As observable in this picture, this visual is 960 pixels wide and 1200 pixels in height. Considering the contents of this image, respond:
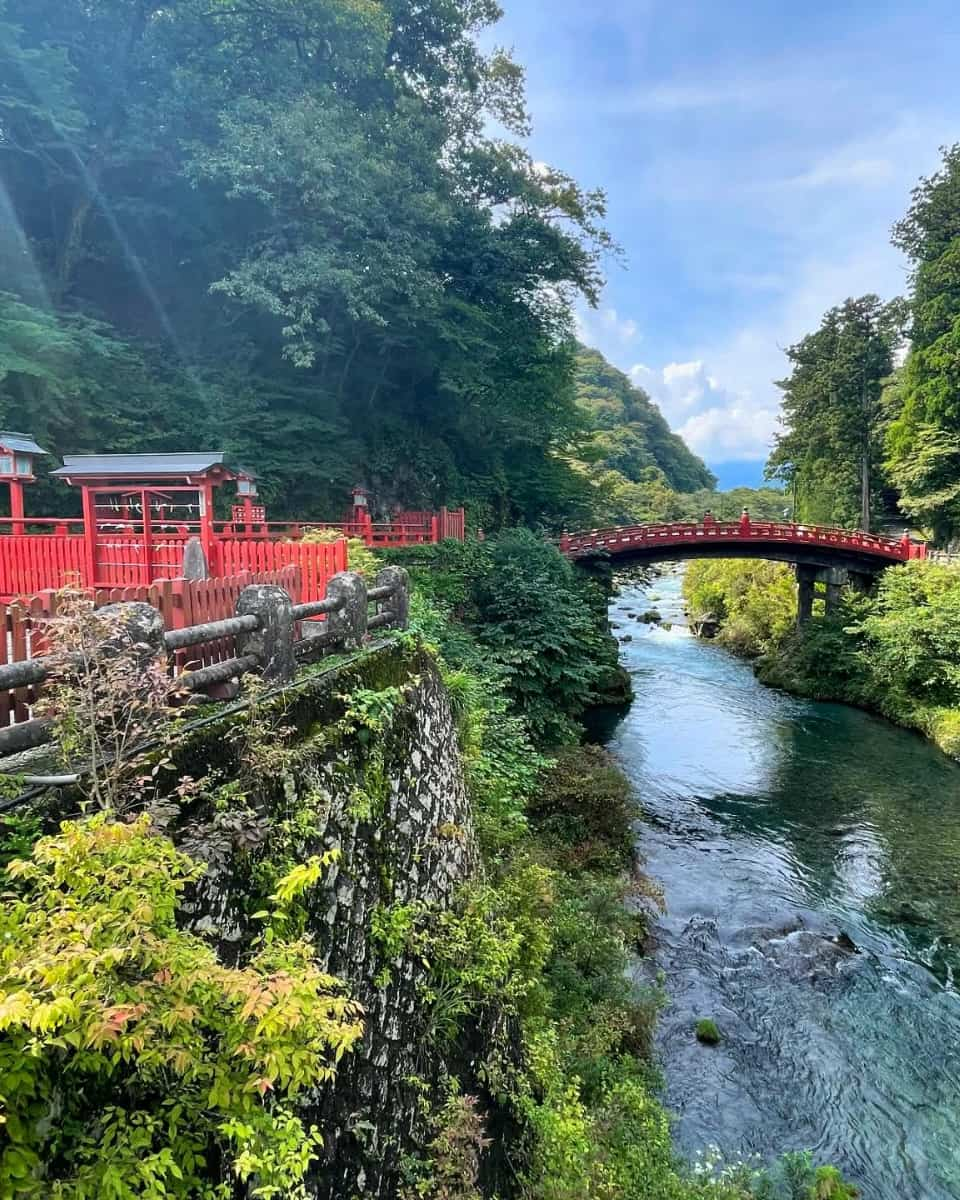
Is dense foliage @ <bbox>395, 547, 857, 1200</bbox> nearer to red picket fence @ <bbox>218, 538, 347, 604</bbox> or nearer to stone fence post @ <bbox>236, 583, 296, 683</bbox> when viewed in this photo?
stone fence post @ <bbox>236, 583, 296, 683</bbox>

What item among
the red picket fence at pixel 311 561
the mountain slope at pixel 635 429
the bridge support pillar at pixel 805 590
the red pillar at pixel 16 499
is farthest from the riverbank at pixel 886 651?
the mountain slope at pixel 635 429

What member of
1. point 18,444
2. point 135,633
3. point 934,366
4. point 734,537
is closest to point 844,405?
point 934,366

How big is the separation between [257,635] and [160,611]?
0.68 m

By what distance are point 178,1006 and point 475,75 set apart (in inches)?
1149

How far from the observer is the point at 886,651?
2086 centimetres

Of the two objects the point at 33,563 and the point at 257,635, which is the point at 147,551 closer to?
the point at 33,563

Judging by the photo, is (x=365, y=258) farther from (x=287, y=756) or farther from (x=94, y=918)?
(x=94, y=918)

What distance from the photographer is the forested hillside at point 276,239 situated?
16516 mm

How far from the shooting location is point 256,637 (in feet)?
16.1

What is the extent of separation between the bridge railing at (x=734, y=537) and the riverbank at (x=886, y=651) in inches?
56.6

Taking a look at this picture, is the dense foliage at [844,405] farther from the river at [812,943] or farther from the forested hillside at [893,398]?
the river at [812,943]

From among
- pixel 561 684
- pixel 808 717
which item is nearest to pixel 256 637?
pixel 561 684

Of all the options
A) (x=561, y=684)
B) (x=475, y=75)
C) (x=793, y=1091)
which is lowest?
(x=793, y=1091)

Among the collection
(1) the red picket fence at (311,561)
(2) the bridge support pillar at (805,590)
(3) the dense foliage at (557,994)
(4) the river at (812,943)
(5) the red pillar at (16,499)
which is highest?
(5) the red pillar at (16,499)
